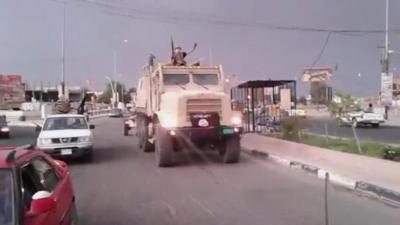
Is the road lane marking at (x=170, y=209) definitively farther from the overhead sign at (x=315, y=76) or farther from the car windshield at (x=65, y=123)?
the overhead sign at (x=315, y=76)

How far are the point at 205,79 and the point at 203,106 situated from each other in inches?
88.5

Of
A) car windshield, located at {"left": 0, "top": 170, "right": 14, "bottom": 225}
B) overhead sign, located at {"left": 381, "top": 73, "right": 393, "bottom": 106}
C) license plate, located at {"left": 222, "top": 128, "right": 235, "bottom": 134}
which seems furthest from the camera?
overhead sign, located at {"left": 381, "top": 73, "right": 393, "bottom": 106}

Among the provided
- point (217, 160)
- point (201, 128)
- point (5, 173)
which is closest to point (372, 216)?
point (5, 173)

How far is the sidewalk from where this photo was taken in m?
11.6

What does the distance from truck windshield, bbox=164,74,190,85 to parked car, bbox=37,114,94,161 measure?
3.13 metres

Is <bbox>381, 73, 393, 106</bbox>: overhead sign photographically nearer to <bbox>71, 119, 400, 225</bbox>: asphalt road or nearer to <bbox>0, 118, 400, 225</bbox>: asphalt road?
<bbox>0, 118, 400, 225</bbox>: asphalt road

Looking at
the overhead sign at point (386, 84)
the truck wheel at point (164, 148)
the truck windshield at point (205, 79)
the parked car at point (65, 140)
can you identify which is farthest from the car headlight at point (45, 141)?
the overhead sign at point (386, 84)

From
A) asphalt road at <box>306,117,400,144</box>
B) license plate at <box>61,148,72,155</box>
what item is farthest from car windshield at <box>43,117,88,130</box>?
asphalt road at <box>306,117,400,144</box>

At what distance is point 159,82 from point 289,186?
701 centimetres

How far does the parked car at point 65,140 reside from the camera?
17125 millimetres

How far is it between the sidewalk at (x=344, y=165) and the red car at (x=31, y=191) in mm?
6905

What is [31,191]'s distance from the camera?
5211mm

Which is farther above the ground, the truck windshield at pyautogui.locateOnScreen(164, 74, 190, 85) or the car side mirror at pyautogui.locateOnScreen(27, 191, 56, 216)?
the truck windshield at pyautogui.locateOnScreen(164, 74, 190, 85)

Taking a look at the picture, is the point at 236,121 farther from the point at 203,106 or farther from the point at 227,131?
the point at 203,106
